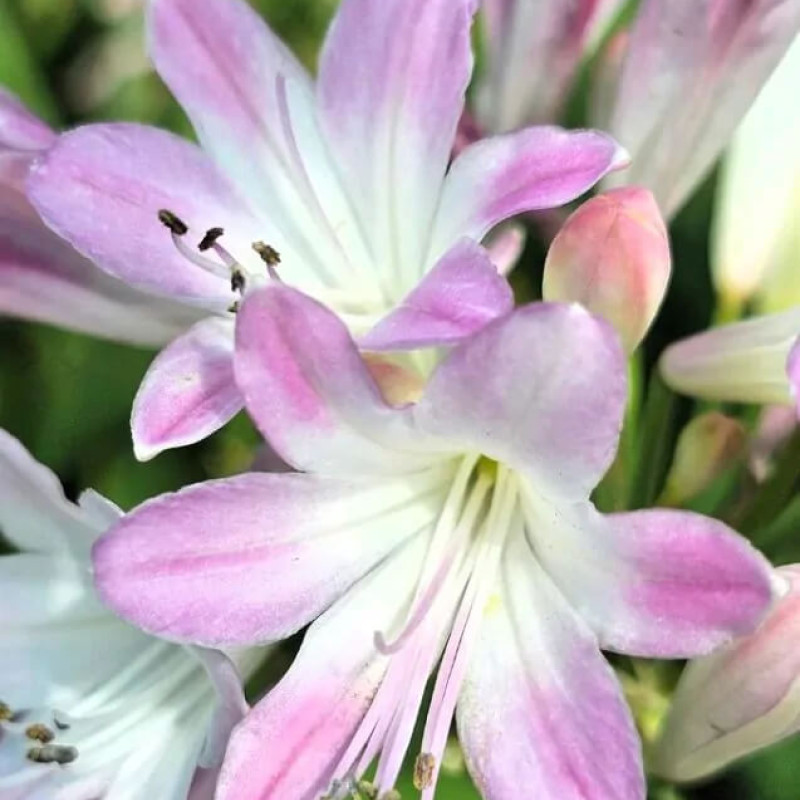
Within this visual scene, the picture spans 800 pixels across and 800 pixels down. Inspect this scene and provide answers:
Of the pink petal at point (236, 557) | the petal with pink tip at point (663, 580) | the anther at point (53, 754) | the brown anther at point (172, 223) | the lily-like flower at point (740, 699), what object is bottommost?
the lily-like flower at point (740, 699)

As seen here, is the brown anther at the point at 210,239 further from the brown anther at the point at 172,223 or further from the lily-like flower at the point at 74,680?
the lily-like flower at the point at 74,680

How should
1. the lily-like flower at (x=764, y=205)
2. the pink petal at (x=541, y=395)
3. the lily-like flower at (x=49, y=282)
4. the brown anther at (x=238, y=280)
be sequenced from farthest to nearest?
the lily-like flower at (x=764, y=205), the lily-like flower at (x=49, y=282), the brown anther at (x=238, y=280), the pink petal at (x=541, y=395)

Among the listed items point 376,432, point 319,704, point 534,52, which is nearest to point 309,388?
point 376,432

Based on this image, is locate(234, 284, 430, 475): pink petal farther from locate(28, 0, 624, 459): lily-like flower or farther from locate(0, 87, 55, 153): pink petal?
locate(0, 87, 55, 153): pink petal

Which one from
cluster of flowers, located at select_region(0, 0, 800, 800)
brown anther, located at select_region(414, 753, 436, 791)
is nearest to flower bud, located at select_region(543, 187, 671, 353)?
cluster of flowers, located at select_region(0, 0, 800, 800)

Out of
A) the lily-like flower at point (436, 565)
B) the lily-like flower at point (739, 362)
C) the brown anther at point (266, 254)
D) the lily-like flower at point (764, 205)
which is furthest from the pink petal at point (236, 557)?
the lily-like flower at point (764, 205)

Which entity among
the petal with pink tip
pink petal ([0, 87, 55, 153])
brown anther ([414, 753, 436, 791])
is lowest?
brown anther ([414, 753, 436, 791])
